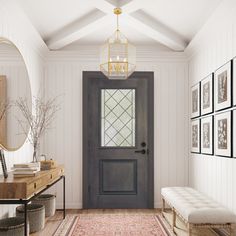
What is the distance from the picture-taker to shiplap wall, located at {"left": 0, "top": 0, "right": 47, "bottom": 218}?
392 centimetres

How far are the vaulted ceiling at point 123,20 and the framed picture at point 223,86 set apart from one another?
724 millimetres

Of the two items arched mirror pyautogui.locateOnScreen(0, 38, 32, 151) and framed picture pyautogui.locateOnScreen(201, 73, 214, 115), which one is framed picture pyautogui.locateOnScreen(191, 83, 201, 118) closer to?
framed picture pyautogui.locateOnScreen(201, 73, 214, 115)

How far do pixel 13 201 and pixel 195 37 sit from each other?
3.22 m

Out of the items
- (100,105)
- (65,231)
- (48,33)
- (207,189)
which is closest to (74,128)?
(100,105)

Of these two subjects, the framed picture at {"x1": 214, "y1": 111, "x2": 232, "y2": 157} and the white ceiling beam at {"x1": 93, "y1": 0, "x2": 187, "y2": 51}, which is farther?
the white ceiling beam at {"x1": 93, "y1": 0, "x2": 187, "y2": 51}

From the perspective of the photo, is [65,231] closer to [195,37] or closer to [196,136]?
[196,136]

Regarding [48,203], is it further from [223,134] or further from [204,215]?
[223,134]

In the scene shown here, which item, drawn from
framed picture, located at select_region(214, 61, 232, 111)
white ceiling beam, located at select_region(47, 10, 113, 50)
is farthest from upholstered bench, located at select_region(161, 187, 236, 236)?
white ceiling beam, located at select_region(47, 10, 113, 50)

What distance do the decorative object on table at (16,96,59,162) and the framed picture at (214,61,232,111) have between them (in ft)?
7.07

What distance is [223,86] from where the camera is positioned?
4.13 meters

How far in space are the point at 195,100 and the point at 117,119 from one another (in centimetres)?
125

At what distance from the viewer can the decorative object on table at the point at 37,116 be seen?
14.5ft

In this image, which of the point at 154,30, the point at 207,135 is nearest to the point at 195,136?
the point at 207,135

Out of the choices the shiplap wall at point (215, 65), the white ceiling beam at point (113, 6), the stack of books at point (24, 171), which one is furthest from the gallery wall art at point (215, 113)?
the stack of books at point (24, 171)
